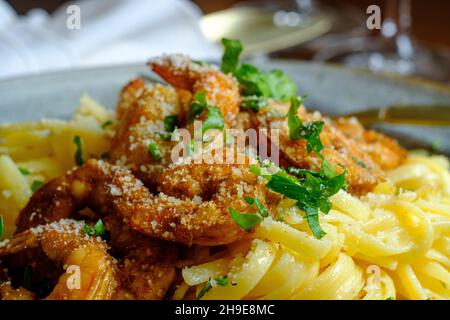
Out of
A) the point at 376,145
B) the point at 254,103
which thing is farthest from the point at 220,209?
the point at 376,145

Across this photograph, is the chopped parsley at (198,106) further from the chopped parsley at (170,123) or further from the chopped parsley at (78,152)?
the chopped parsley at (78,152)

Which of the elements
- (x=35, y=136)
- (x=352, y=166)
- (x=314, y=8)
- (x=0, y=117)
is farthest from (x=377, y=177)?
(x=314, y=8)

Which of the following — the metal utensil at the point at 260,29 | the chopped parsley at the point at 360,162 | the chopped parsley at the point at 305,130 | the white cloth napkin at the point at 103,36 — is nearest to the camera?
the chopped parsley at the point at 305,130

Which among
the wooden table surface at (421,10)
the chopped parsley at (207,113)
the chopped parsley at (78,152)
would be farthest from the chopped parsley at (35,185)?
the wooden table surface at (421,10)

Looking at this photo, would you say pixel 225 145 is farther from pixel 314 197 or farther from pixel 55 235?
pixel 55 235

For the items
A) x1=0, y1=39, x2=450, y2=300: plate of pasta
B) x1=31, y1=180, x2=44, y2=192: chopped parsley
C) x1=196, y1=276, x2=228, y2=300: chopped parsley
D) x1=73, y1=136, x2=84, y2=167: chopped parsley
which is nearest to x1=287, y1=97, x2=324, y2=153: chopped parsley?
x1=0, y1=39, x2=450, y2=300: plate of pasta

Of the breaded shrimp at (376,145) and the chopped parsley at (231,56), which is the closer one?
the chopped parsley at (231,56)

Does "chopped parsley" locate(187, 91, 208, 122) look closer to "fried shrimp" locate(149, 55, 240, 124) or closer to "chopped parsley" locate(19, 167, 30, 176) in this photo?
"fried shrimp" locate(149, 55, 240, 124)
